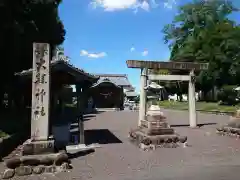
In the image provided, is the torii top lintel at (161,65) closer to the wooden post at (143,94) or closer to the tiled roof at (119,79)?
the wooden post at (143,94)

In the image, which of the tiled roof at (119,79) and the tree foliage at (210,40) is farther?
the tiled roof at (119,79)

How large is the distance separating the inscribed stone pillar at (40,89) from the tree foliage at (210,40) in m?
31.8

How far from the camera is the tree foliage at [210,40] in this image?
3456 centimetres

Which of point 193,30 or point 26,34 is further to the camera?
point 193,30

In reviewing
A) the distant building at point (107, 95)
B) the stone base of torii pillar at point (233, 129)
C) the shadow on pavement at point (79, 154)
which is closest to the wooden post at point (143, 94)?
the stone base of torii pillar at point (233, 129)

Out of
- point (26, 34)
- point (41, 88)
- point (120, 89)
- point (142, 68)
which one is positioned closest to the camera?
point (41, 88)

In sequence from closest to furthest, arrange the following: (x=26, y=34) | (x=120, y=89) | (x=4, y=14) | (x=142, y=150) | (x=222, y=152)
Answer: (x=222, y=152) < (x=142, y=150) < (x=4, y=14) < (x=26, y=34) < (x=120, y=89)

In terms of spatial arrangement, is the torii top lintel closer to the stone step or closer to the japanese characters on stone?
the stone step

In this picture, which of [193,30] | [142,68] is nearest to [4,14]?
[142,68]

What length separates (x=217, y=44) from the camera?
37.5 meters

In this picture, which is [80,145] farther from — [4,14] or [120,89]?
[120,89]

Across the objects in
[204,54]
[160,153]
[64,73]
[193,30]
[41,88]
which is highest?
[193,30]

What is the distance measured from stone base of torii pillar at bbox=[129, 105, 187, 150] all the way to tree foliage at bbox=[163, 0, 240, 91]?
27397 millimetres

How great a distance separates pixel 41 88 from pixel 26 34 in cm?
1013
